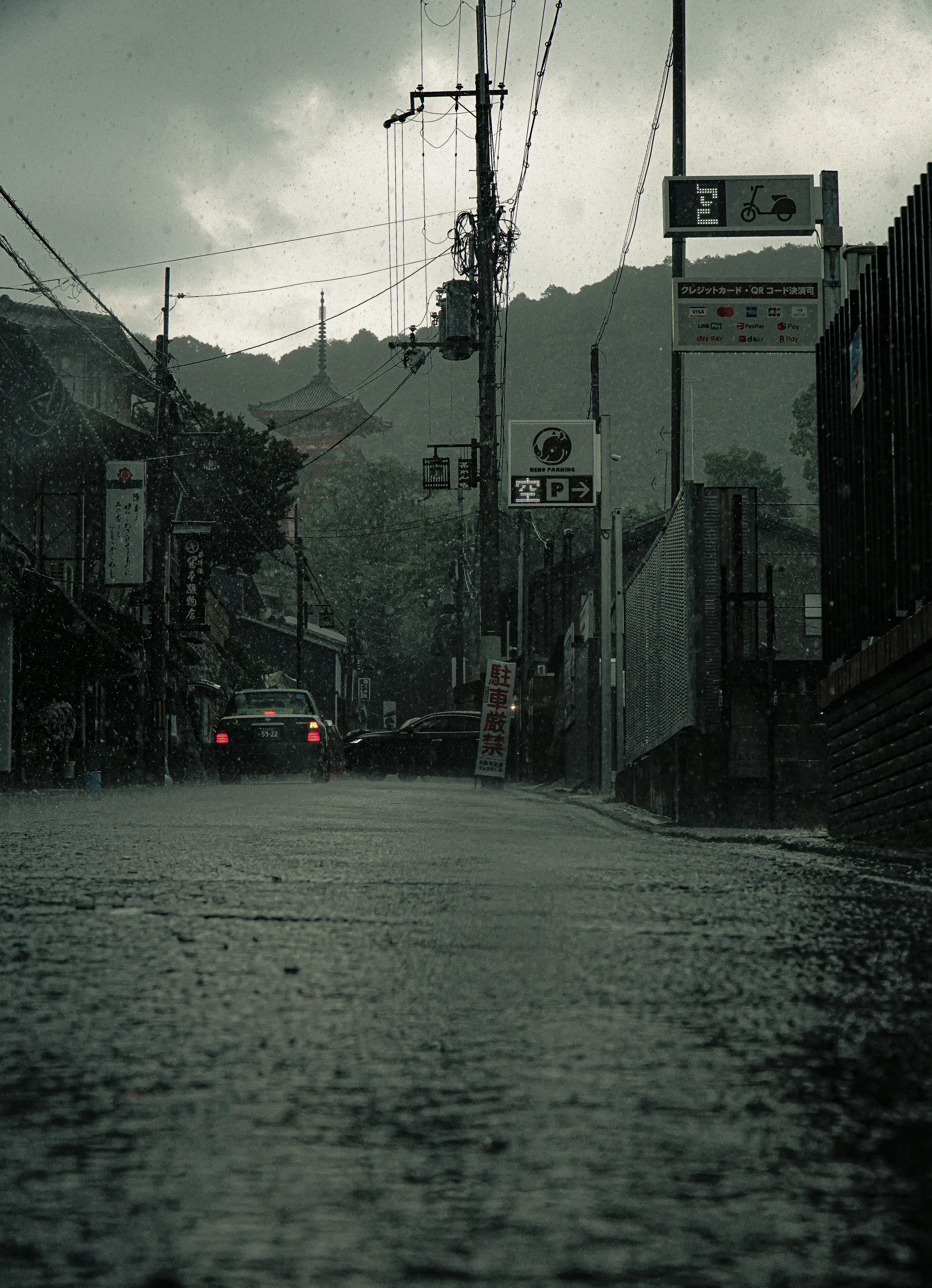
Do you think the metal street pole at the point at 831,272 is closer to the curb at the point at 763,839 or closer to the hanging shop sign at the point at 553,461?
the curb at the point at 763,839

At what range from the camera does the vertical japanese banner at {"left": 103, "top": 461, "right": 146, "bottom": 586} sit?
96.7ft

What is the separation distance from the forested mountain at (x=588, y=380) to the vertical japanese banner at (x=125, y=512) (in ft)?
391

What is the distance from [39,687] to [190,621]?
10.5 m

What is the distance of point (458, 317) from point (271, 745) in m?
9.39

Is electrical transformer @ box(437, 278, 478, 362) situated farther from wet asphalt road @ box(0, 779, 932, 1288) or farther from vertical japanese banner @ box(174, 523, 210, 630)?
wet asphalt road @ box(0, 779, 932, 1288)

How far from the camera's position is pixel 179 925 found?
13.6 ft

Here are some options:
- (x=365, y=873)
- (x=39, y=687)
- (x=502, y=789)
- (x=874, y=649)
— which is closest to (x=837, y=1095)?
(x=365, y=873)

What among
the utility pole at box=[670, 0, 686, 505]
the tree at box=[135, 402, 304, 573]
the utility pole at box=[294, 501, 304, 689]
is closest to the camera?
the utility pole at box=[670, 0, 686, 505]

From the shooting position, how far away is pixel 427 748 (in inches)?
1250

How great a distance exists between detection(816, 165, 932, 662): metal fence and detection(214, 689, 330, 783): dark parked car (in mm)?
17285

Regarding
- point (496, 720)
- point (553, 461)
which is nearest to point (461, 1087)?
point (553, 461)

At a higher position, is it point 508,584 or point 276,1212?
point 508,584

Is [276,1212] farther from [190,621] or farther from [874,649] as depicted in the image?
[190,621]

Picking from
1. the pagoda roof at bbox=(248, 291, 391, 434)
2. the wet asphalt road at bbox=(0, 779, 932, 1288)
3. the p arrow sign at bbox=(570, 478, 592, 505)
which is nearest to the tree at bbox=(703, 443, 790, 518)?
the pagoda roof at bbox=(248, 291, 391, 434)
